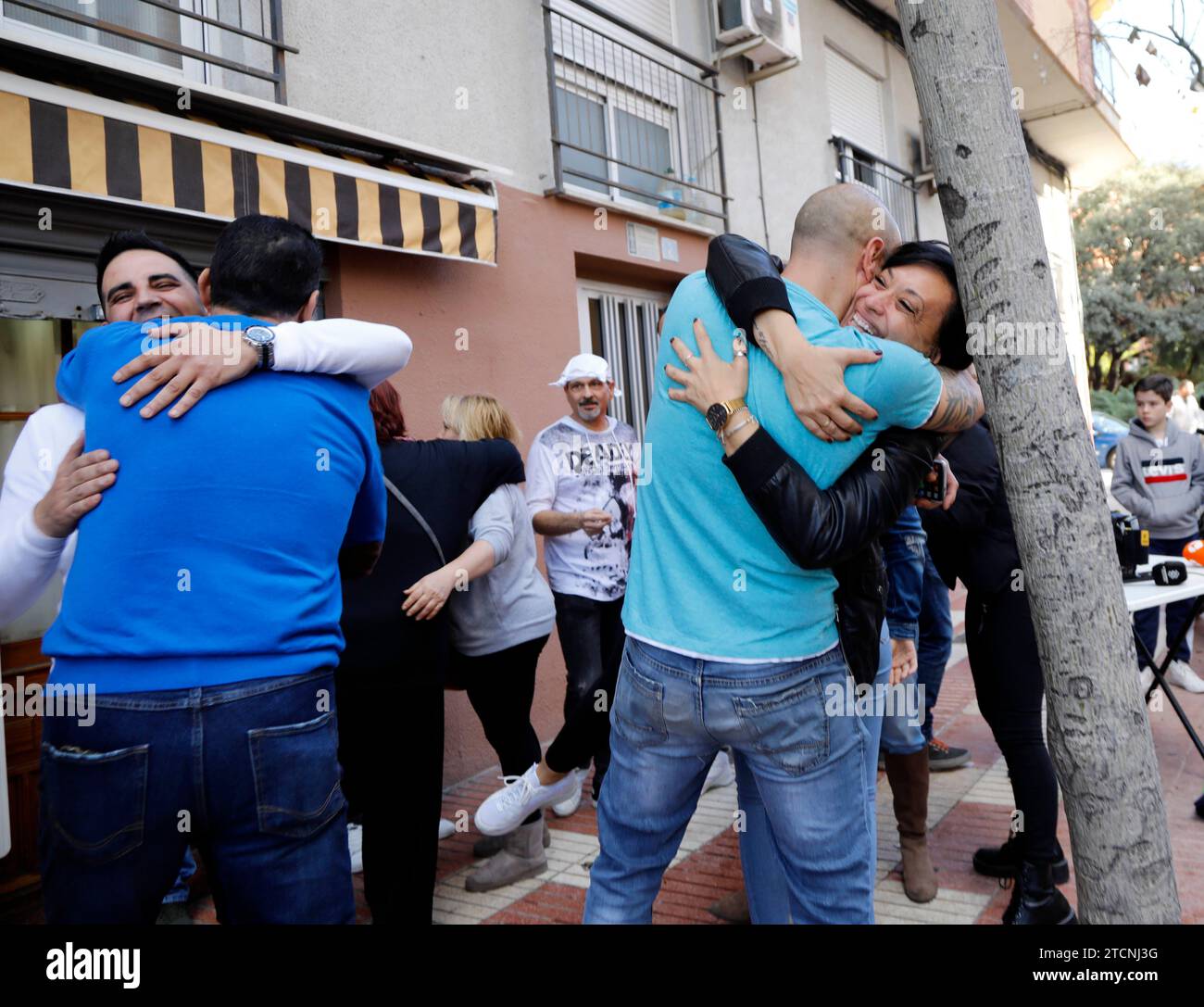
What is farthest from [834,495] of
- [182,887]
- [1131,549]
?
[182,887]

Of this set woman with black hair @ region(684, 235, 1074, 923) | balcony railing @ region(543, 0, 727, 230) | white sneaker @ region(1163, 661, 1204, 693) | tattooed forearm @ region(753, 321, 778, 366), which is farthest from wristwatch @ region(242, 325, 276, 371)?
white sneaker @ region(1163, 661, 1204, 693)

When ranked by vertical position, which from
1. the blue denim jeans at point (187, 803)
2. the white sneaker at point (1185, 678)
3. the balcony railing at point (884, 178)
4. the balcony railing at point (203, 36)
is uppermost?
the balcony railing at point (884, 178)

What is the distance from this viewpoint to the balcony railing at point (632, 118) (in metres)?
6.43

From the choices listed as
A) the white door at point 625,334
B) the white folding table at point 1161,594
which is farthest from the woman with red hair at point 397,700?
the white door at point 625,334

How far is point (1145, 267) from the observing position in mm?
30422

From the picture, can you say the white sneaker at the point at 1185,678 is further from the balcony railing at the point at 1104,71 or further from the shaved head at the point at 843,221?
the balcony railing at the point at 1104,71

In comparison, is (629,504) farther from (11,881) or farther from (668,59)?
(668,59)

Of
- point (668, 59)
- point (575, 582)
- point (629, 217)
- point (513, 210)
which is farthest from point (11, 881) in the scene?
point (668, 59)

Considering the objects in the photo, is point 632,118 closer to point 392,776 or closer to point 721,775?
point 721,775

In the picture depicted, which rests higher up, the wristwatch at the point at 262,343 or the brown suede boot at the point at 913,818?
the wristwatch at the point at 262,343

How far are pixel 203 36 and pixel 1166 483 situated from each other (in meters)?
6.63

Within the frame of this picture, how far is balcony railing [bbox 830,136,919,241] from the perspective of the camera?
374 inches

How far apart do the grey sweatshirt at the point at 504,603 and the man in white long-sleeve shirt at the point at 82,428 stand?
68.0 inches
